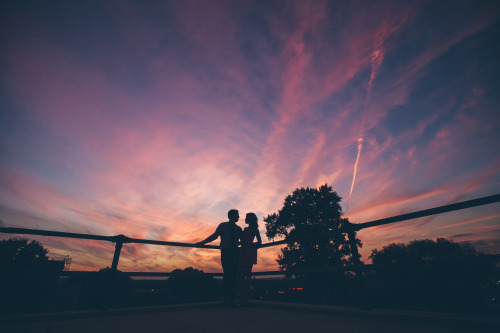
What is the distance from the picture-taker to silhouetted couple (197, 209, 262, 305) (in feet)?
13.4

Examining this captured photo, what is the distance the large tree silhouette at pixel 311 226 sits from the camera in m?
19.7

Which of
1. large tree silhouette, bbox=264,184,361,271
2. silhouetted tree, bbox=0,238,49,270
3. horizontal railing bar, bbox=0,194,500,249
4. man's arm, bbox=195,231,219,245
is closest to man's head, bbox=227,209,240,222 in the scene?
man's arm, bbox=195,231,219,245

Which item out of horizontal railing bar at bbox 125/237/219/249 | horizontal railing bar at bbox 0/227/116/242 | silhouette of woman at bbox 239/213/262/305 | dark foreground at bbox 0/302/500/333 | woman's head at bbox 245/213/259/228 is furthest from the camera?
woman's head at bbox 245/213/259/228

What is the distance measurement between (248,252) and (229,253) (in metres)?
0.44

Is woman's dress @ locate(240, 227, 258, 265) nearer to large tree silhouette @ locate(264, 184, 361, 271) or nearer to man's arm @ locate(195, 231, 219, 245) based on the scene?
man's arm @ locate(195, 231, 219, 245)

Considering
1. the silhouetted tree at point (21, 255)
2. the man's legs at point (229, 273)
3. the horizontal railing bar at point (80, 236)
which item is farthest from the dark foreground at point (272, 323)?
the silhouetted tree at point (21, 255)

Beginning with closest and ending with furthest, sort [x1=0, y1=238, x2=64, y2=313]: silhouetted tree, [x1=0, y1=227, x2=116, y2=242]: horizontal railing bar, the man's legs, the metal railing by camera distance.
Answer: the metal railing < [x1=0, y1=227, x2=116, y2=242]: horizontal railing bar < the man's legs < [x1=0, y1=238, x2=64, y2=313]: silhouetted tree

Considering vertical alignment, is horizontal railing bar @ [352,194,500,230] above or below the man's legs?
above

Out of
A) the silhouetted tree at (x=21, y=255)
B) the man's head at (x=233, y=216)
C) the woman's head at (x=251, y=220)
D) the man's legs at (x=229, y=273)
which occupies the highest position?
the silhouetted tree at (x=21, y=255)

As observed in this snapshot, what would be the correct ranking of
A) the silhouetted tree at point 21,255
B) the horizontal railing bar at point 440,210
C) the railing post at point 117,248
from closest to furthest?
the horizontal railing bar at point 440,210 → the railing post at point 117,248 → the silhouetted tree at point 21,255

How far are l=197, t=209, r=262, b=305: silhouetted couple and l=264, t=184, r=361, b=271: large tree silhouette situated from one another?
14.9 meters

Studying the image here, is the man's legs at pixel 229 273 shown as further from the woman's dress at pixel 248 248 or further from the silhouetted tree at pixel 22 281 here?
the silhouetted tree at pixel 22 281

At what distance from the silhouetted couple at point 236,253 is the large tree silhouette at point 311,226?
14926 millimetres

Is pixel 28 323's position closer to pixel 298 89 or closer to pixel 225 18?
pixel 225 18
